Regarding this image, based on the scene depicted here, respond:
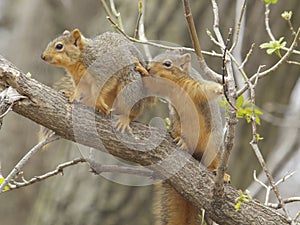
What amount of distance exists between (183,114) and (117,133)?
0.38 meters

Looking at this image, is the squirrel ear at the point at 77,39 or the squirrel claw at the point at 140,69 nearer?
the squirrel claw at the point at 140,69

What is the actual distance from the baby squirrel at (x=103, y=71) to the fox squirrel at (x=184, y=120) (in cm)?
8

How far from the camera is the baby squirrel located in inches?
104

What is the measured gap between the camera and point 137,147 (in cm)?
249

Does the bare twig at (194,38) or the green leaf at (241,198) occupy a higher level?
the bare twig at (194,38)

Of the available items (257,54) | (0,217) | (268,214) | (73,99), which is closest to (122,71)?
(73,99)

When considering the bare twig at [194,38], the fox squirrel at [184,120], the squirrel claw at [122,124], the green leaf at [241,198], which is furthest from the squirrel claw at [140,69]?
the green leaf at [241,198]

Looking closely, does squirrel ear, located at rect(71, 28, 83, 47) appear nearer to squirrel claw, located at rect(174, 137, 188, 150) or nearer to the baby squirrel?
the baby squirrel

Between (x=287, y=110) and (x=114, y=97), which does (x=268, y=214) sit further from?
(x=287, y=110)

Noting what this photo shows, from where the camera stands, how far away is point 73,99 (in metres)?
2.52

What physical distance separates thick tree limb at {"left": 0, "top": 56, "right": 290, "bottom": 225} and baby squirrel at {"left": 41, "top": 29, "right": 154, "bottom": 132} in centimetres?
9

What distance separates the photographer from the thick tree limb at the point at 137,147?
7.86 feet

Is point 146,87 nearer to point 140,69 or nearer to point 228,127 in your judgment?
point 140,69

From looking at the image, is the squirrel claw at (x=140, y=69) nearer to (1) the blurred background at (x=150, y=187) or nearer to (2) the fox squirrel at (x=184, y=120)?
(2) the fox squirrel at (x=184, y=120)
